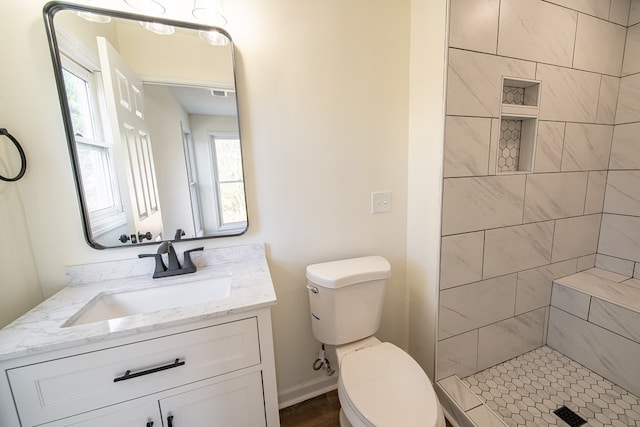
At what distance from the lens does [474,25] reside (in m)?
1.15

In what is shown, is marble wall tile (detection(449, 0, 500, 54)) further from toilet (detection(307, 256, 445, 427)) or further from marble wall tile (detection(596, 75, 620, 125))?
toilet (detection(307, 256, 445, 427))

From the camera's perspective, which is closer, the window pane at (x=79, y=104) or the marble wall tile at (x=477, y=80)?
the window pane at (x=79, y=104)

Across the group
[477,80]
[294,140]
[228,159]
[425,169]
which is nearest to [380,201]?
[425,169]

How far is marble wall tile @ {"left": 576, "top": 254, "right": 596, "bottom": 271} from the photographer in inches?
66.2

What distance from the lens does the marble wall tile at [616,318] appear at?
131 centimetres

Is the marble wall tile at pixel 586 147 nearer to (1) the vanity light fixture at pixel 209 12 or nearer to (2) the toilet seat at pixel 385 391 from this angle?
(2) the toilet seat at pixel 385 391

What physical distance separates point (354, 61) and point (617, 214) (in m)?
1.94

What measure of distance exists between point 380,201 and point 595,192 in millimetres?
1442

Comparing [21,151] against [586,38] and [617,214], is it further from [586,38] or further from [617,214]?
[617,214]

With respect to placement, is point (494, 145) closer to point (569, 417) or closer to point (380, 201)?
point (380, 201)

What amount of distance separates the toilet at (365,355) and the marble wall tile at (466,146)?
0.60 m

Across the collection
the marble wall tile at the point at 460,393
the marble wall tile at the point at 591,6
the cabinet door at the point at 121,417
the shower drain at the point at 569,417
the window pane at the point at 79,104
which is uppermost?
the marble wall tile at the point at 591,6

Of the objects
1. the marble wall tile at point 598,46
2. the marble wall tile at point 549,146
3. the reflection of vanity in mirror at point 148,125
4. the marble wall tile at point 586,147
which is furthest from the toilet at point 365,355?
the marble wall tile at point 598,46

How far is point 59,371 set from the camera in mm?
713
